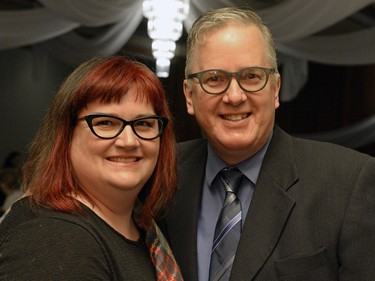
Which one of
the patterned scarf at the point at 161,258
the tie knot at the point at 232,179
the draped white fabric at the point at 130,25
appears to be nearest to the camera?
the patterned scarf at the point at 161,258

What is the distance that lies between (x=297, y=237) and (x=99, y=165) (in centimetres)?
58

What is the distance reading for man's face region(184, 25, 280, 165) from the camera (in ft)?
5.55

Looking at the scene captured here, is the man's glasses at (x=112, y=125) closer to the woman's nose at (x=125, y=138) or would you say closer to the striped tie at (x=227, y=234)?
the woman's nose at (x=125, y=138)

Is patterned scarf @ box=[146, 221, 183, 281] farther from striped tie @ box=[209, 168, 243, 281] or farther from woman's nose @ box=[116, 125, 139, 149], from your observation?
woman's nose @ box=[116, 125, 139, 149]

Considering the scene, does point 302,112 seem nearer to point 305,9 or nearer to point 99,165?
point 305,9

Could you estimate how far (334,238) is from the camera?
61.3 inches

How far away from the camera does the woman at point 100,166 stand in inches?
52.2

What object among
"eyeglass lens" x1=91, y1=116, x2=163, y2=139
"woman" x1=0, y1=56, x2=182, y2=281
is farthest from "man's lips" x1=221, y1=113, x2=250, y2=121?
"eyeglass lens" x1=91, y1=116, x2=163, y2=139

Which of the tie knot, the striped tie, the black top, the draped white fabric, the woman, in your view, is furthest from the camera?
the draped white fabric

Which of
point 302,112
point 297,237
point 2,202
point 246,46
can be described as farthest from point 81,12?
point 302,112

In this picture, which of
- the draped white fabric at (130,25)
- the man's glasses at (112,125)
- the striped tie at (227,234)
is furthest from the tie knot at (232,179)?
the draped white fabric at (130,25)

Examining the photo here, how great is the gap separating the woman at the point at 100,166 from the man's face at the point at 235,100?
22 centimetres

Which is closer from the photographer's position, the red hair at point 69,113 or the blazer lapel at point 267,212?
the red hair at point 69,113

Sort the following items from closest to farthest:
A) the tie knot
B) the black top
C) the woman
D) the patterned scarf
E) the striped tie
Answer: the black top → the woman → the patterned scarf → the striped tie → the tie knot
